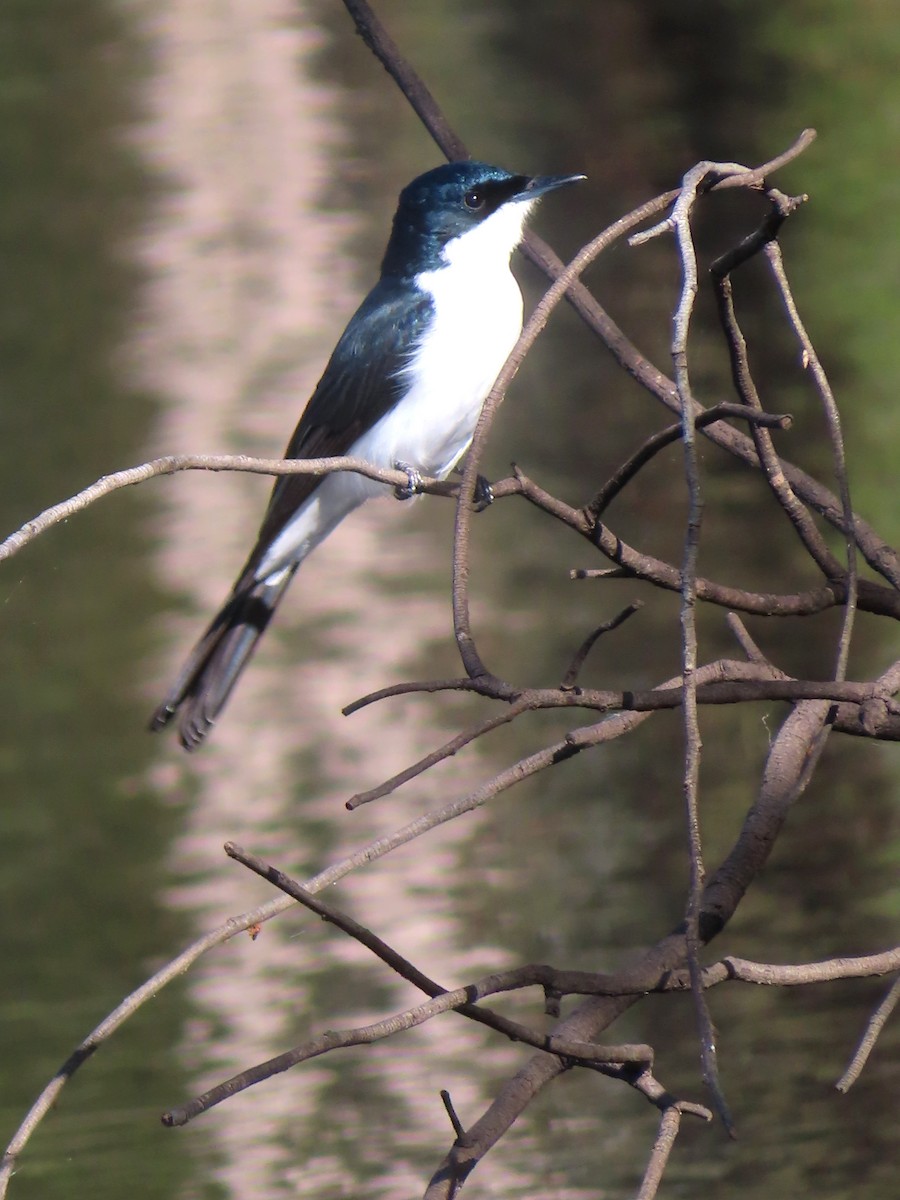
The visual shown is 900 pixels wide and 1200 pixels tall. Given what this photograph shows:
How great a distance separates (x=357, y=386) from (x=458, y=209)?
0.42m

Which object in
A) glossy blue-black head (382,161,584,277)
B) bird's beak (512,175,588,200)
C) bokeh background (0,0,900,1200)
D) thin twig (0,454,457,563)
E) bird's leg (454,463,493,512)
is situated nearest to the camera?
thin twig (0,454,457,563)

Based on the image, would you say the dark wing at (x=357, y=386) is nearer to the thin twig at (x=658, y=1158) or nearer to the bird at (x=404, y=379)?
the bird at (x=404, y=379)

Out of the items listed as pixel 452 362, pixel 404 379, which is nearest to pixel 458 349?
pixel 452 362

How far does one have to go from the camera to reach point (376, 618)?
630 cm

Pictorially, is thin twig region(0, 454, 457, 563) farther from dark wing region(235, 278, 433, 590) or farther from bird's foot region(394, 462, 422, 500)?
dark wing region(235, 278, 433, 590)

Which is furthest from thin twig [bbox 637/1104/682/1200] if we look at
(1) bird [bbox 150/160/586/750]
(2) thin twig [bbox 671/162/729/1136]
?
(1) bird [bbox 150/160/586/750]

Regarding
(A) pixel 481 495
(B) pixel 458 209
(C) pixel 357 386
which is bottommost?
(A) pixel 481 495

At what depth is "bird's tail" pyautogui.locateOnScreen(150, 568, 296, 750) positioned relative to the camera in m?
3.94

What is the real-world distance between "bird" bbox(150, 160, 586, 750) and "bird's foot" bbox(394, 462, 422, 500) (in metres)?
0.02

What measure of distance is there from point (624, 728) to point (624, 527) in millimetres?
4373

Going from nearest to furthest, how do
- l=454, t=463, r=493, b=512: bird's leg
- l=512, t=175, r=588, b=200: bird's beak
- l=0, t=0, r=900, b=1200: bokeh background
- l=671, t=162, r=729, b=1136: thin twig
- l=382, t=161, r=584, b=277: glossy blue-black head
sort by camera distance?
l=671, t=162, r=729, b=1136: thin twig < l=454, t=463, r=493, b=512: bird's leg < l=0, t=0, r=900, b=1200: bokeh background < l=512, t=175, r=588, b=200: bird's beak < l=382, t=161, r=584, b=277: glossy blue-black head

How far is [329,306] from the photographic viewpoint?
9.25 metres

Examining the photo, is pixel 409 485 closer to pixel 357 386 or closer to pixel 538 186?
pixel 538 186

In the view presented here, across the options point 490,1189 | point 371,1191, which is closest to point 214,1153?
point 371,1191
